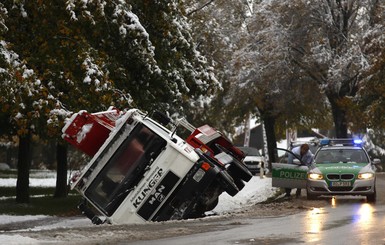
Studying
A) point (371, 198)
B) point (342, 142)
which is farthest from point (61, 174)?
point (371, 198)

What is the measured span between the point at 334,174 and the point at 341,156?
161 centimetres

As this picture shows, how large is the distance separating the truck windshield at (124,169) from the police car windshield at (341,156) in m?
7.38

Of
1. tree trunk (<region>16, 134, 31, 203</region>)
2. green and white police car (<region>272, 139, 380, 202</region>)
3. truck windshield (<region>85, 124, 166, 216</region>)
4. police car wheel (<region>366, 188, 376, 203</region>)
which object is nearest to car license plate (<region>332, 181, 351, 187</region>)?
green and white police car (<region>272, 139, 380, 202</region>)

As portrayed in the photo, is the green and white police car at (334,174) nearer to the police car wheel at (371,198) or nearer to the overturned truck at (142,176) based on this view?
the police car wheel at (371,198)

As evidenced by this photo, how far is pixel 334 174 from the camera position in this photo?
24141 mm

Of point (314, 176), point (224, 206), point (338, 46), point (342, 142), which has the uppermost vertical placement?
point (338, 46)

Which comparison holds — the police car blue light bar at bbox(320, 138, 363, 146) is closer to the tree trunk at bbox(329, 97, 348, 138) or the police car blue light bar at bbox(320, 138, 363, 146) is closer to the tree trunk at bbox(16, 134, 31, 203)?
the tree trunk at bbox(16, 134, 31, 203)

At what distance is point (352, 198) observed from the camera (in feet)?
86.0

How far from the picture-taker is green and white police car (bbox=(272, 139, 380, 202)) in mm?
24047

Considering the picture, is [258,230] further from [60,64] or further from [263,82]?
[263,82]

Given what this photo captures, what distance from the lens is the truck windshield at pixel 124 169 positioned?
1914 centimetres

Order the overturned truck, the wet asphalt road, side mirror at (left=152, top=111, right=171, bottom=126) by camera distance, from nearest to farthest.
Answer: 1. the wet asphalt road
2. the overturned truck
3. side mirror at (left=152, top=111, right=171, bottom=126)

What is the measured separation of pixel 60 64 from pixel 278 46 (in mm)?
26693

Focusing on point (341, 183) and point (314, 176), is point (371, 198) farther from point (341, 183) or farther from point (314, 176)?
point (314, 176)
